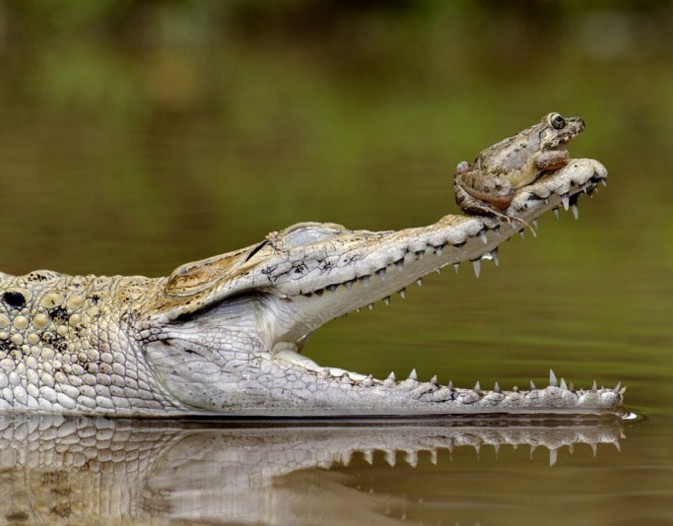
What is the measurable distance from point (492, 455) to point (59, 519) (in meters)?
1.59

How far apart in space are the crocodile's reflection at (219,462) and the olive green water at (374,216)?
17 millimetres

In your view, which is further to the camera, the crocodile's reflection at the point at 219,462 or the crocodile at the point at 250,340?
the crocodile at the point at 250,340

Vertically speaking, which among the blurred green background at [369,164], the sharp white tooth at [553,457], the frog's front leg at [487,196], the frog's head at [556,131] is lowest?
the sharp white tooth at [553,457]

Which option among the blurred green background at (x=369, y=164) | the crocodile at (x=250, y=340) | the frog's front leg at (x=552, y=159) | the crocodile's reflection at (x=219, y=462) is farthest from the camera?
the blurred green background at (x=369, y=164)

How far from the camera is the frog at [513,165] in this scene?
233 inches

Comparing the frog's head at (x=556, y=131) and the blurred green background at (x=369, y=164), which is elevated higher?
the blurred green background at (x=369, y=164)

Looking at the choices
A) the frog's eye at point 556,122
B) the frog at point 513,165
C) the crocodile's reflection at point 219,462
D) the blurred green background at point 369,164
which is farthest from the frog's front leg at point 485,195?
the blurred green background at point 369,164

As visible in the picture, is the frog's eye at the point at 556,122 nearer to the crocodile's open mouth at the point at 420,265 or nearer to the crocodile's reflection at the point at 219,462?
the crocodile's open mouth at the point at 420,265

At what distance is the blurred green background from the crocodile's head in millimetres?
659

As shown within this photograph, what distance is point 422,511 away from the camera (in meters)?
5.18

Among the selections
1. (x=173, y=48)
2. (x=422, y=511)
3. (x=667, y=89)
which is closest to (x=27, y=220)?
(x=422, y=511)

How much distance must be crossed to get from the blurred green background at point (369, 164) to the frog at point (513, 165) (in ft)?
3.76

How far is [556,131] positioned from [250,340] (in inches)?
56.0

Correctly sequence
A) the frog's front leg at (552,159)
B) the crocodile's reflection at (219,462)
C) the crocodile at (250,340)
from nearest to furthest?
the crocodile's reflection at (219,462), the frog's front leg at (552,159), the crocodile at (250,340)
